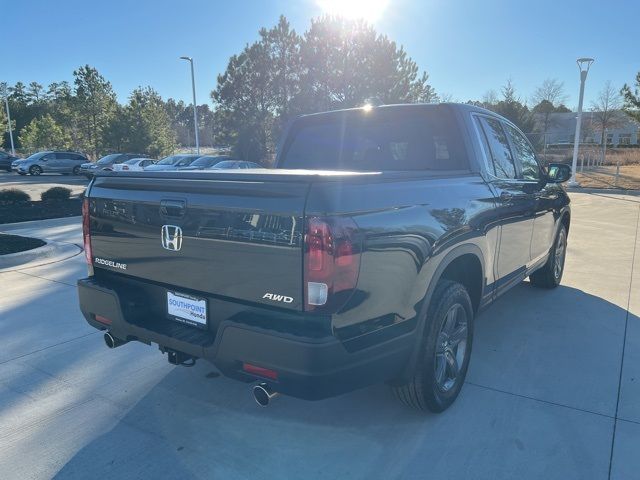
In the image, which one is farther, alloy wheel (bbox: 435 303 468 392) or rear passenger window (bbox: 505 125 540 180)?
rear passenger window (bbox: 505 125 540 180)

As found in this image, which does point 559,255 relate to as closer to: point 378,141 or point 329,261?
point 378,141

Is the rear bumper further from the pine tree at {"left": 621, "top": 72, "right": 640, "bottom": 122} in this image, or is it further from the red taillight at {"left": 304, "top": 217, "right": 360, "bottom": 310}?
the pine tree at {"left": 621, "top": 72, "right": 640, "bottom": 122}

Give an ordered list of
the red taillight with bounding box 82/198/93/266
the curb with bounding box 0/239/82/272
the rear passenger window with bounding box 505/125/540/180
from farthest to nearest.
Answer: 1. the curb with bounding box 0/239/82/272
2. the rear passenger window with bounding box 505/125/540/180
3. the red taillight with bounding box 82/198/93/266

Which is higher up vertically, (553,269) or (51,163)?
(51,163)

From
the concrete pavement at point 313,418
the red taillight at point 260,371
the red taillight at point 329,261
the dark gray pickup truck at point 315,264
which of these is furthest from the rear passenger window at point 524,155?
the red taillight at point 260,371

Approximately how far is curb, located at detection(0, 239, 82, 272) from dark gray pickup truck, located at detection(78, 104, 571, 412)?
4313 millimetres

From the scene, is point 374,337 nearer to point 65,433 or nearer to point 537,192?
point 65,433

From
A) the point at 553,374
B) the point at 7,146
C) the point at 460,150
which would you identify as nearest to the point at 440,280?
the point at 460,150

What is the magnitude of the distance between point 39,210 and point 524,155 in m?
11.2

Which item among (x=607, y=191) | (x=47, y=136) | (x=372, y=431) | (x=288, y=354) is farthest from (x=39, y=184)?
(x=607, y=191)

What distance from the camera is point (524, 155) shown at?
4785 millimetres

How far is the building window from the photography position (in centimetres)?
6425

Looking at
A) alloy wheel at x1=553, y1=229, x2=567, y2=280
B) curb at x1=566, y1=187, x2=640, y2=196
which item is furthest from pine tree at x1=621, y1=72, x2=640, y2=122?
alloy wheel at x1=553, y1=229, x2=567, y2=280

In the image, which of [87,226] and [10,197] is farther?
[10,197]
